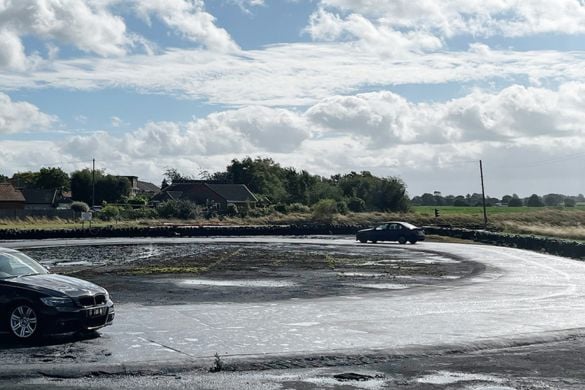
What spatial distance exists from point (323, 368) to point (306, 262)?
21809 mm

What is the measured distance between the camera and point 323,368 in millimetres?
10852

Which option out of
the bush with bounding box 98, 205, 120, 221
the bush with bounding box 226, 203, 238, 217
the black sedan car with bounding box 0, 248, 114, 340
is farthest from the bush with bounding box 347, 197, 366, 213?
the black sedan car with bounding box 0, 248, 114, 340

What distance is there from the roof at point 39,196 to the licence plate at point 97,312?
110140 millimetres

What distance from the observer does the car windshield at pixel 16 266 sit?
43.1 feet

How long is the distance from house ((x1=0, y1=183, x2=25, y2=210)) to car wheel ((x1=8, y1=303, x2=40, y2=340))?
295 ft

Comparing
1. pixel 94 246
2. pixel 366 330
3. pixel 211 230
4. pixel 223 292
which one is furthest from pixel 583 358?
pixel 211 230

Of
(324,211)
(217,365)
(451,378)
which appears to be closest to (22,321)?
(217,365)

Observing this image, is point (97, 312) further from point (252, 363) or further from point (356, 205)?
point (356, 205)

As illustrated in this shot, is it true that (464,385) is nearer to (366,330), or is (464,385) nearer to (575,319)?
(366,330)

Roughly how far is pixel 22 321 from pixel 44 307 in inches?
18.9

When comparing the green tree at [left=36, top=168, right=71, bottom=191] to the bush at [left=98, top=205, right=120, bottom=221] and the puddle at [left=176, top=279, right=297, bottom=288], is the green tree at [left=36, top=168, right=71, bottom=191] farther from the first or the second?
the puddle at [left=176, top=279, right=297, bottom=288]

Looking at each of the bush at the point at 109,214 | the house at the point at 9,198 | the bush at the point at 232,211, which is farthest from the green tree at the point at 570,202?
the house at the point at 9,198

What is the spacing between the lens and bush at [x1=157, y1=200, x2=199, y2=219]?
89.2 meters

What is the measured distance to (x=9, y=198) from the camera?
9700cm
